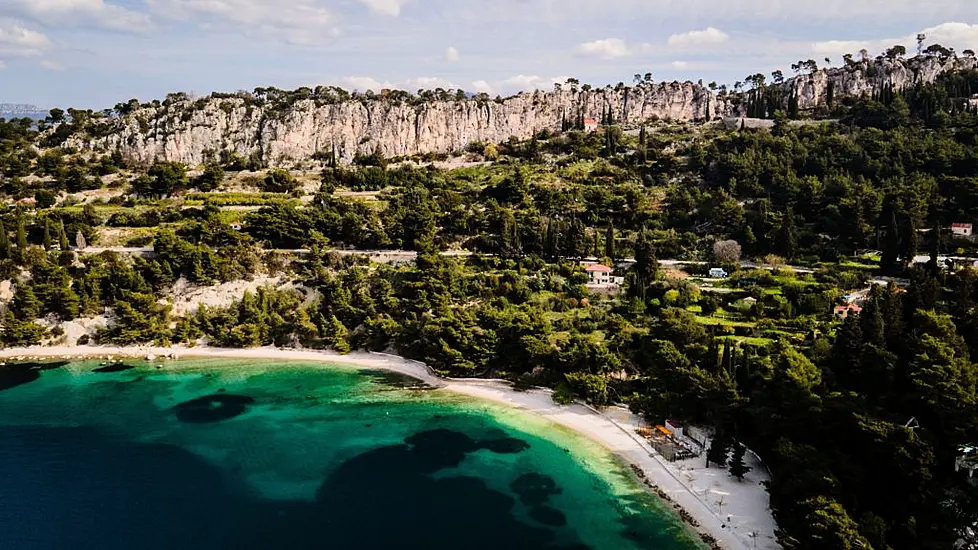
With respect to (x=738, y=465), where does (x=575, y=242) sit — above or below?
above

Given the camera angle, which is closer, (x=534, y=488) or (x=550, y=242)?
(x=534, y=488)

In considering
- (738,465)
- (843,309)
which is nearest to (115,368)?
(738,465)

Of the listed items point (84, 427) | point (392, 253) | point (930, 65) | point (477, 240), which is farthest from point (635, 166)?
point (84, 427)

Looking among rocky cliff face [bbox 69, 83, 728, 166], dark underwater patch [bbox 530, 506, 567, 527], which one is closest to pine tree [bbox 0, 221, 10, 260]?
rocky cliff face [bbox 69, 83, 728, 166]

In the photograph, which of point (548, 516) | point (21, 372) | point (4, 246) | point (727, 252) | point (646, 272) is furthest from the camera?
point (727, 252)

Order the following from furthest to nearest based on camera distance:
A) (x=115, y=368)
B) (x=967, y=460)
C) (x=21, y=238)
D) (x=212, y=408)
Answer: (x=21, y=238)
(x=115, y=368)
(x=212, y=408)
(x=967, y=460)

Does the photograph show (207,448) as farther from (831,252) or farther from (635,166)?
(635,166)

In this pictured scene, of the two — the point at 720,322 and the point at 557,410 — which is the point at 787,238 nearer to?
the point at 720,322

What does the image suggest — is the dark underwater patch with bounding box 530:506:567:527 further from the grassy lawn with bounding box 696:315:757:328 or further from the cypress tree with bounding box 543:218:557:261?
the cypress tree with bounding box 543:218:557:261
